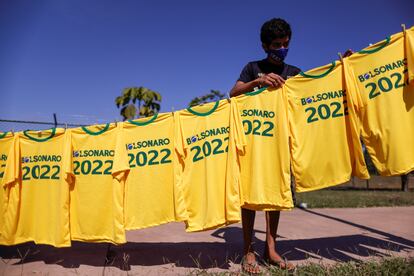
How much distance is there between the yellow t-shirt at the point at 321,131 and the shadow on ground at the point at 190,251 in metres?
1.09

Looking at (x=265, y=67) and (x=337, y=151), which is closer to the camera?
(x=337, y=151)

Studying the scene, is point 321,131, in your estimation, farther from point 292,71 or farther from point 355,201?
point 355,201

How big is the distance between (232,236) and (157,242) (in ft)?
3.90

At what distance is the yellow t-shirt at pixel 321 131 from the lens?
2.96 metres

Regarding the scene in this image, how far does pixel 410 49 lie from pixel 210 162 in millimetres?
2263

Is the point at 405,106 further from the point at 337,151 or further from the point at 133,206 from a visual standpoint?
the point at 133,206

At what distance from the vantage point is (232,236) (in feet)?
15.1

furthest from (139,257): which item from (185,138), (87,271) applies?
(185,138)

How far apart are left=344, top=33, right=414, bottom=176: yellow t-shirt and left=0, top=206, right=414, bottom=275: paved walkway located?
1310 mm

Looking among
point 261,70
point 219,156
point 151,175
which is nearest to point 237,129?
point 219,156

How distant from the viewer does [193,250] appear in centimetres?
380

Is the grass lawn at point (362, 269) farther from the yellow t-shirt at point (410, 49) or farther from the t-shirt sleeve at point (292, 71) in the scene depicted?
the t-shirt sleeve at point (292, 71)

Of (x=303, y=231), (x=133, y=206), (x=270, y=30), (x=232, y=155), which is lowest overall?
(x=303, y=231)

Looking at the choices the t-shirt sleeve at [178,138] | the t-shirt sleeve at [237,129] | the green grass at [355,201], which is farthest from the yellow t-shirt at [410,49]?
the green grass at [355,201]
